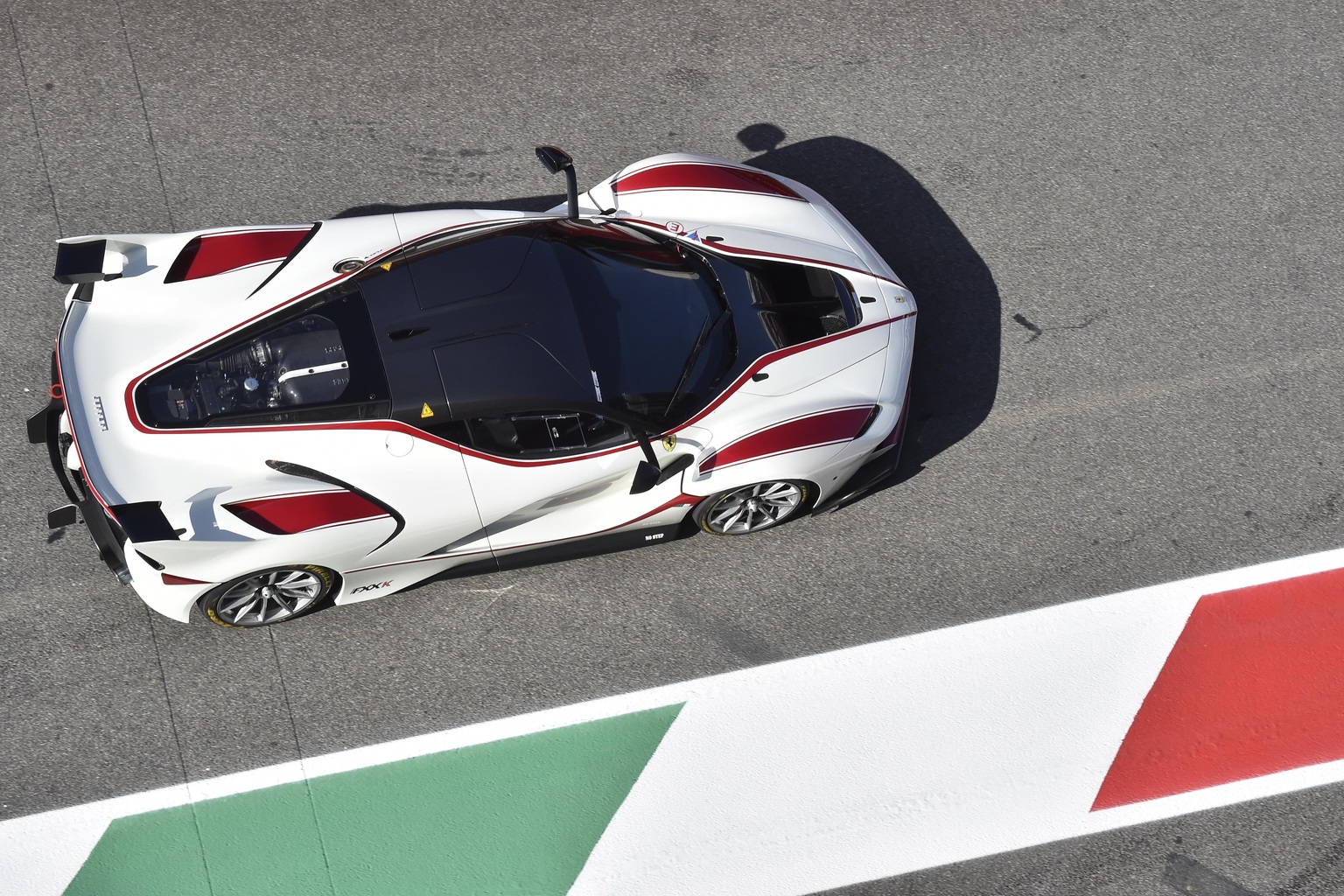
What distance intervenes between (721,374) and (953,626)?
191cm

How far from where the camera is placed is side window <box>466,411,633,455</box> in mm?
4539

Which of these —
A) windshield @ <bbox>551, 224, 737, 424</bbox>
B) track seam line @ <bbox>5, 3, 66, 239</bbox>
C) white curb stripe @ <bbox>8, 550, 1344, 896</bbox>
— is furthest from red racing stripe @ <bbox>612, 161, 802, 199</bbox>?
track seam line @ <bbox>5, 3, 66, 239</bbox>

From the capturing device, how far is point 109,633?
510cm

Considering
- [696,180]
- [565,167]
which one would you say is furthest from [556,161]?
[696,180]

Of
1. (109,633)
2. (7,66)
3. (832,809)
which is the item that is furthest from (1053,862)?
(7,66)

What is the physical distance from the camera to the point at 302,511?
444cm

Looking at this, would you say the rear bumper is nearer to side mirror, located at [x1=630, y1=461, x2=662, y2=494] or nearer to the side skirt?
the side skirt

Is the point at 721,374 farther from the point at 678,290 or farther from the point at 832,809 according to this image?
the point at 832,809

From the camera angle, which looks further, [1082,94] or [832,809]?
[1082,94]

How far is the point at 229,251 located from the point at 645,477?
2312mm

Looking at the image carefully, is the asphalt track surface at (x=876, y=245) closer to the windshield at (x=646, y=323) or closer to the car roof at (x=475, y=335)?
the windshield at (x=646, y=323)

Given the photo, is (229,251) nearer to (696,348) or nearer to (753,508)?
(696,348)

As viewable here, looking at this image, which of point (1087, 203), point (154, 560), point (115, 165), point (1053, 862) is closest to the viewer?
point (154, 560)

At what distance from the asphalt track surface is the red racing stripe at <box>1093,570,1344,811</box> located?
0.21 meters
